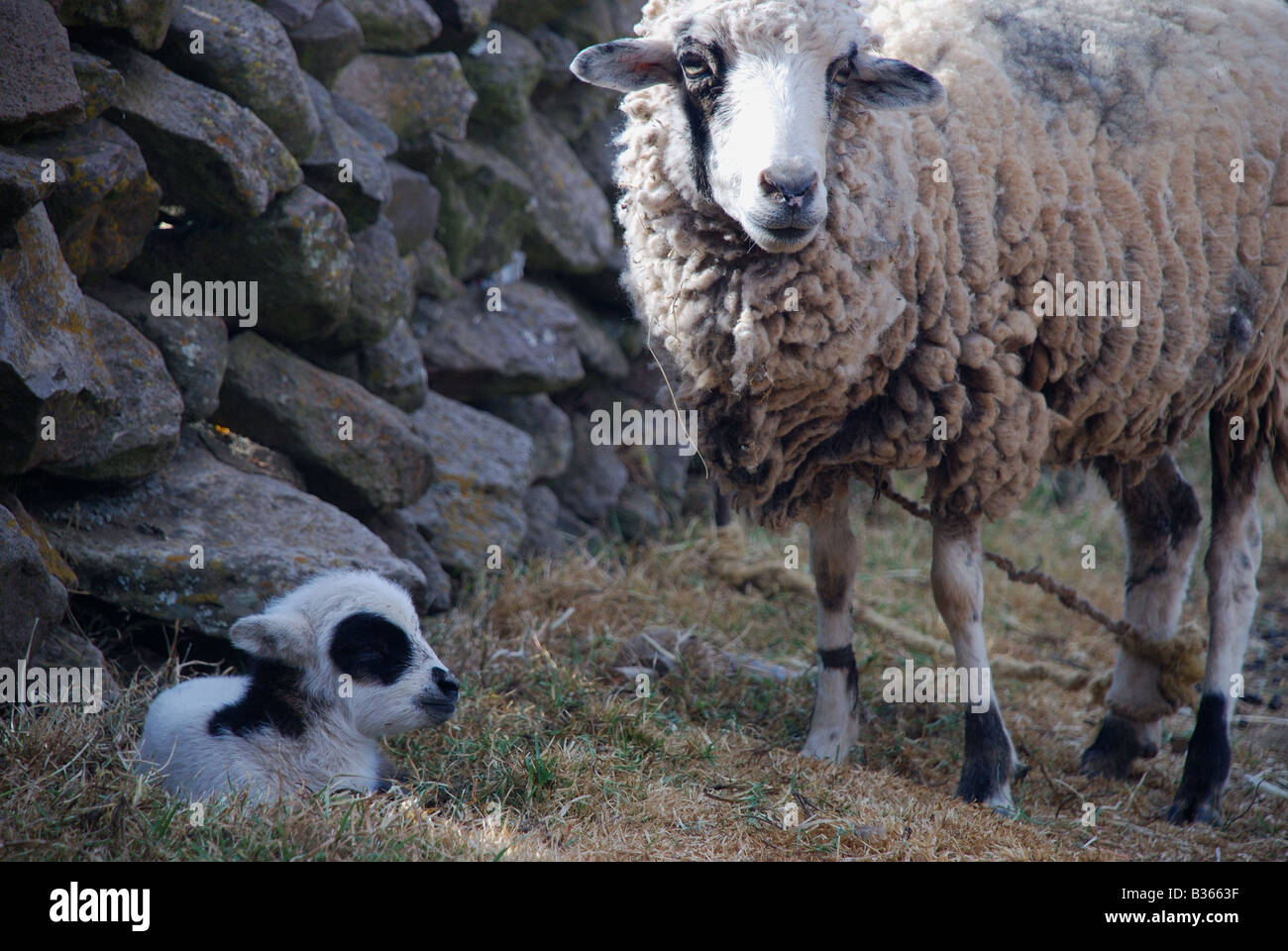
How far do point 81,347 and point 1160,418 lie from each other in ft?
12.3

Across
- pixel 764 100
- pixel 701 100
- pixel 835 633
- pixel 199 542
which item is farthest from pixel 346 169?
pixel 835 633

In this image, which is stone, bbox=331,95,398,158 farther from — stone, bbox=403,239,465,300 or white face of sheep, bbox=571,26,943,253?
white face of sheep, bbox=571,26,943,253

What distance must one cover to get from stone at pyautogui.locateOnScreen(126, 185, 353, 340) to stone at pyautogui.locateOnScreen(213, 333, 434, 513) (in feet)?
0.62

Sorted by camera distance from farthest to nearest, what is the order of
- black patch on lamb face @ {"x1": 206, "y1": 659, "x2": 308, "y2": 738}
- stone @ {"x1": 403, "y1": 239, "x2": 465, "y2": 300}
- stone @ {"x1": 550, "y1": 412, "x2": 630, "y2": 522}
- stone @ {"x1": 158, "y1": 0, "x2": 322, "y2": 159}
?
stone @ {"x1": 550, "y1": 412, "x2": 630, "y2": 522} < stone @ {"x1": 403, "y1": 239, "x2": 465, "y2": 300} < stone @ {"x1": 158, "y1": 0, "x2": 322, "y2": 159} < black patch on lamb face @ {"x1": 206, "y1": 659, "x2": 308, "y2": 738}

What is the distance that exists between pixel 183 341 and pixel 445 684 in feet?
5.60

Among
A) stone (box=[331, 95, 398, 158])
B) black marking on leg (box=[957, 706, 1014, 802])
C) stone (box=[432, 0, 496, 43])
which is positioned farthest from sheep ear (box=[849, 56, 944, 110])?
stone (box=[432, 0, 496, 43])

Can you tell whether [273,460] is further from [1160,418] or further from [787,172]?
[1160,418]

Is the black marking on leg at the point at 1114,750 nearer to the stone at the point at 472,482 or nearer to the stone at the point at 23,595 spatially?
the stone at the point at 472,482

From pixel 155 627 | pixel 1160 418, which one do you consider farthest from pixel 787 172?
pixel 155 627

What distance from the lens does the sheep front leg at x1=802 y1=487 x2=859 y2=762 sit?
166 inches

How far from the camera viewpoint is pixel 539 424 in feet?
20.6

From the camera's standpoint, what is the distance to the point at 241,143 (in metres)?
4.00

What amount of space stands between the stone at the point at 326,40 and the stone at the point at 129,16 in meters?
0.83

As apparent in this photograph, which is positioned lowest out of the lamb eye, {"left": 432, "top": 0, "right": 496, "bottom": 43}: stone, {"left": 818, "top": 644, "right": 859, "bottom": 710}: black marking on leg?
{"left": 818, "top": 644, "right": 859, "bottom": 710}: black marking on leg
